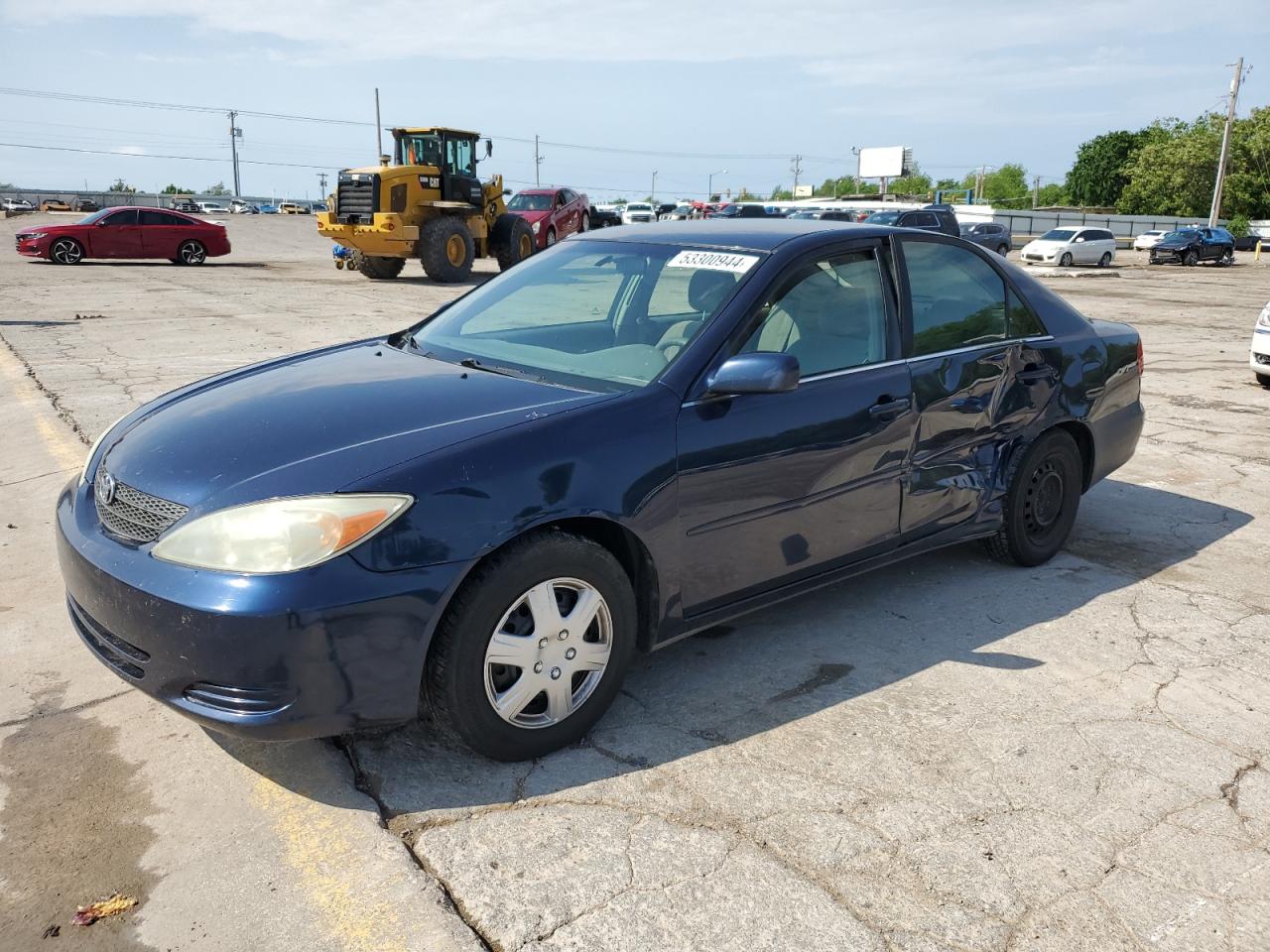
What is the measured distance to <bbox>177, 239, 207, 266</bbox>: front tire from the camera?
1046 inches

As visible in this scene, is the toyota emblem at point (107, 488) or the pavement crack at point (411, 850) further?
the toyota emblem at point (107, 488)

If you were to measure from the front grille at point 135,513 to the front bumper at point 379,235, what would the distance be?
18.7 m

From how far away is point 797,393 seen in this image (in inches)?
144

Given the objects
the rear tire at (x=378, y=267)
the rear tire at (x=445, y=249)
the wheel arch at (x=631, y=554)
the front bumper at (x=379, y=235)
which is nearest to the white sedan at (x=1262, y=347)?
the wheel arch at (x=631, y=554)

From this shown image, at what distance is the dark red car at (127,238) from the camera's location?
2489cm

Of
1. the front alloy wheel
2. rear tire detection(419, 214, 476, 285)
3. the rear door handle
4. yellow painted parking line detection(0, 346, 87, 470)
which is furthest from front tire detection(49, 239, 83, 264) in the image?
the front alloy wheel

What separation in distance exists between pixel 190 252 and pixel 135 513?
2646 cm

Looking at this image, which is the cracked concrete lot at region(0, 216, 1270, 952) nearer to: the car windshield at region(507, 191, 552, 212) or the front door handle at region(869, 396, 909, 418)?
the front door handle at region(869, 396, 909, 418)

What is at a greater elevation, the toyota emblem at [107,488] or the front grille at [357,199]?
the front grille at [357,199]

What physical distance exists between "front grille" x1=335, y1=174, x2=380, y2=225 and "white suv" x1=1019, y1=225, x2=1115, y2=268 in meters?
26.3

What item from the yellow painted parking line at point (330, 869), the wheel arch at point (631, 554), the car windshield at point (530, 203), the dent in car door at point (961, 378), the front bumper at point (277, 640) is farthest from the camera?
the car windshield at point (530, 203)

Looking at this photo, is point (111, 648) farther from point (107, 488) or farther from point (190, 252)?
point (190, 252)

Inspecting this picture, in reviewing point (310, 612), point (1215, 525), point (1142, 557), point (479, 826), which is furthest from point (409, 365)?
point (1215, 525)

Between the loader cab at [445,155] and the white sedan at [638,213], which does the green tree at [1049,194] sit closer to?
the white sedan at [638,213]
